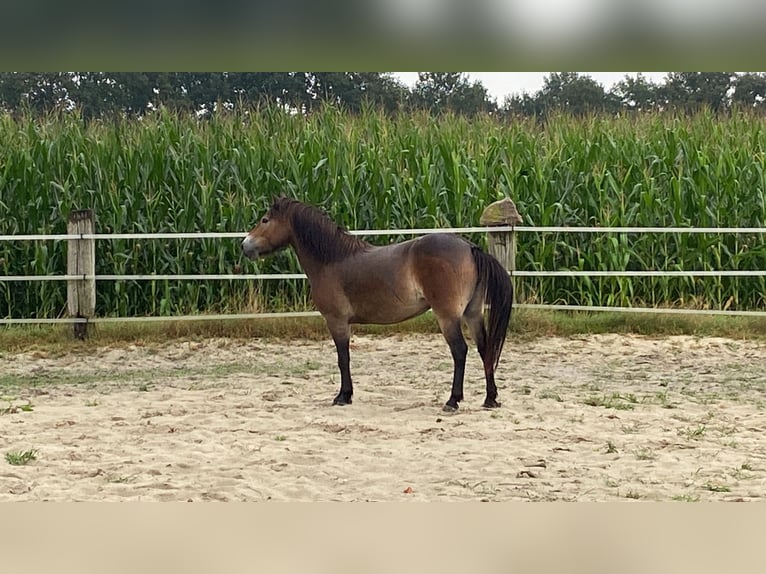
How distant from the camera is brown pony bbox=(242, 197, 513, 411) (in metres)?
4.86

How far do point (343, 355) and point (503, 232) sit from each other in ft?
9.57

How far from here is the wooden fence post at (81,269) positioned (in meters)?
7.68

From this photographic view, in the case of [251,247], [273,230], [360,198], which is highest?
[360,198]

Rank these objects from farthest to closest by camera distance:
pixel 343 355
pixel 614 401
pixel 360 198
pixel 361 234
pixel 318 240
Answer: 1. pixel 360 198
2. pixel 361 234
3. pixel 614 401
4. pixel 343 355
5. pixel 318 240

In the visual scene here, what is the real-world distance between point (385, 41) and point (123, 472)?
3.68 meters

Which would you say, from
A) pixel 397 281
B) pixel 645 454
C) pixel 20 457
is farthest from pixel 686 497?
pixel 20 457

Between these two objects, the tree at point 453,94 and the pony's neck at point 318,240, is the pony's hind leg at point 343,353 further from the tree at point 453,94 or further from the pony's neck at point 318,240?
the tree at point 453,94

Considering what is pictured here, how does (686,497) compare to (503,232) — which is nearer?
(686,497)

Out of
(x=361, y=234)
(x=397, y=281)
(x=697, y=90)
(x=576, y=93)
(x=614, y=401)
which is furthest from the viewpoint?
(x=576, y=93)

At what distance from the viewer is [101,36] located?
41cm

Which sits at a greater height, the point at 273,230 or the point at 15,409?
the point at 273,230

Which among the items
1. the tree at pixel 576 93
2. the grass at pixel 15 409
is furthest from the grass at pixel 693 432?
the tree at pixel 576 93

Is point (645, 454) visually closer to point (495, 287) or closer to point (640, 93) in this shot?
point (495, 287)

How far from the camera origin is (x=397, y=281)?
498 centimetres
